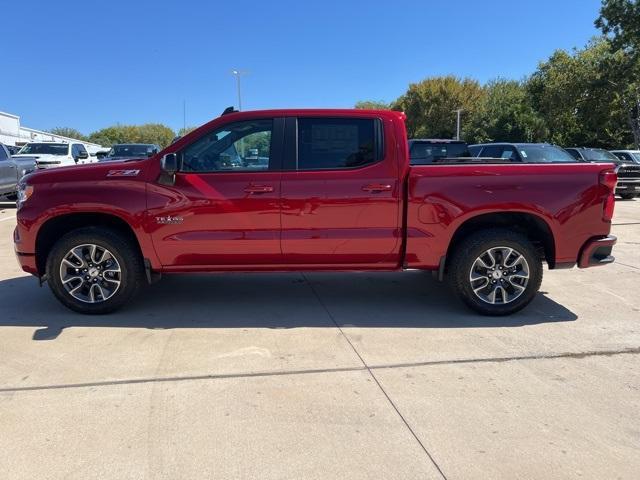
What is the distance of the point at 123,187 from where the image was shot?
4895 mm

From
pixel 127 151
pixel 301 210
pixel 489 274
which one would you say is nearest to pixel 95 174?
pixel 301 210

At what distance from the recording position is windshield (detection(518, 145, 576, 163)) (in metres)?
12.9

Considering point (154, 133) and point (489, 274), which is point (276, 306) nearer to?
point (489, 274)

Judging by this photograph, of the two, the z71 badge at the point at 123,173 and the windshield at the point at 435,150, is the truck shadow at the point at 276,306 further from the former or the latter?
the windshield at the point at 435,150

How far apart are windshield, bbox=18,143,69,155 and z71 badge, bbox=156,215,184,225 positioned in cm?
1672

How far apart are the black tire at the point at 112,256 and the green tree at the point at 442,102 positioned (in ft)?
175

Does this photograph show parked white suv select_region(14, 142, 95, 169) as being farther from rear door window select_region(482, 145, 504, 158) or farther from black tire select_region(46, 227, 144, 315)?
black tire select_region(46, 227, 144, 315)

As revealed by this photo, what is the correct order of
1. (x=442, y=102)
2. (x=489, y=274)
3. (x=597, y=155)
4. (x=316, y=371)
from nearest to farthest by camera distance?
(x=316, y=371), (x=489, y=274), (x=597, y=155), (x=442, y=102)

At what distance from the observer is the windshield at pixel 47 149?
63.5 ft

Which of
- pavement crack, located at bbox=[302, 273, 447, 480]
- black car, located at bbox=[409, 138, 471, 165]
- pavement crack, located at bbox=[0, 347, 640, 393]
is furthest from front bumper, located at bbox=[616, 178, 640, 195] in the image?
pavement crack, located at bbox=[302, 273, 447, 480]

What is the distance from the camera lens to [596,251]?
510cm

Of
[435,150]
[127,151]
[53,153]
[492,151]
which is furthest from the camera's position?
[127,151]

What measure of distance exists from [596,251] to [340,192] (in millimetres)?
2546

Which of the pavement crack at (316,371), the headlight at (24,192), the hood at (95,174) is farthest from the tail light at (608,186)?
the headlight at (24,192)
